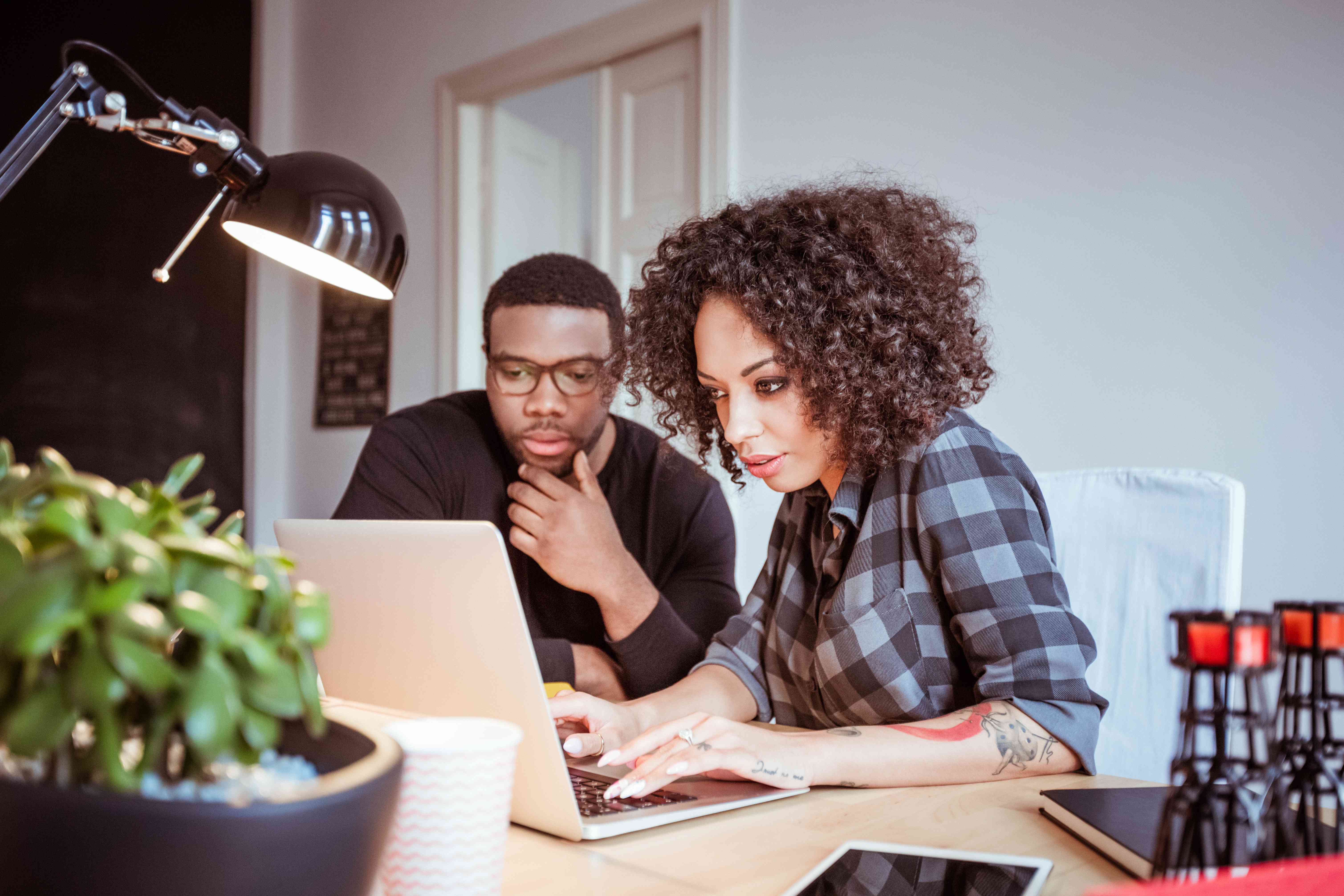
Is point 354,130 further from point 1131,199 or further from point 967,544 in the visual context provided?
point 967,544

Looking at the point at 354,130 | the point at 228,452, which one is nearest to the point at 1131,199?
the point at 354,130

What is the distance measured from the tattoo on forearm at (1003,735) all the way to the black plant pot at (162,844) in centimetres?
62

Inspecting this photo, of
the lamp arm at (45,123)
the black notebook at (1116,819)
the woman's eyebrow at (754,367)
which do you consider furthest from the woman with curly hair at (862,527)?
the lamp arm at (45,123)

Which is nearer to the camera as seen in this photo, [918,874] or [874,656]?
[918,874]

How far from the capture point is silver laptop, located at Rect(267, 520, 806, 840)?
1.98 feet

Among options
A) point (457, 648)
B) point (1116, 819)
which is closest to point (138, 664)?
point (457, 648)

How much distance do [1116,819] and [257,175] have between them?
871 millimetres

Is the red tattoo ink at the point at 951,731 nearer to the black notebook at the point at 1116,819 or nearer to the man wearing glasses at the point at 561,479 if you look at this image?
the black notebook at the point at 1116,819

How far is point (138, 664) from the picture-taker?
0.98 feet

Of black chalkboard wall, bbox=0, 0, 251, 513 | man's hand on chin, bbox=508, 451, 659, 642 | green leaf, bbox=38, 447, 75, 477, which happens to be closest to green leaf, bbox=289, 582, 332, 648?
green leaf, bbox=38, 447, 75, 477

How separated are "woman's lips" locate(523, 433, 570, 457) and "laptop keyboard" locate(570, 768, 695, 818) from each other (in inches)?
33.6

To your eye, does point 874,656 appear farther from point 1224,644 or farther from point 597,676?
point 1224,644

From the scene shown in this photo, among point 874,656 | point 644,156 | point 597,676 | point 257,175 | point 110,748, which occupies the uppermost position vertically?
point 644,156

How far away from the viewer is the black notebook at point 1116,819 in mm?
562
